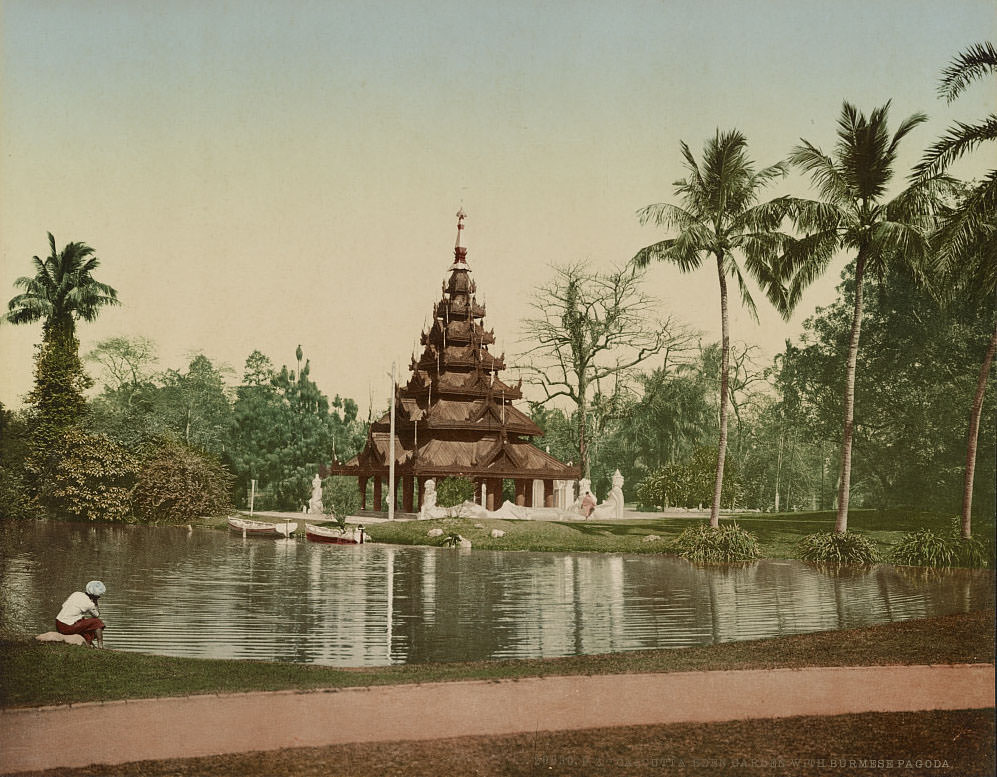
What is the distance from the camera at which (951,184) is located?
55.2 ft

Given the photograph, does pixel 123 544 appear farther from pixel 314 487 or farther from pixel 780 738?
pixel 780 738

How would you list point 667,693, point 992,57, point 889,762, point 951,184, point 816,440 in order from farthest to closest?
point 816,440, point 951,184, point 992,57, point 667,693, point 889,762

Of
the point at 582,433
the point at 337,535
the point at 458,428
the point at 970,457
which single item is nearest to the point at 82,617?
the point at 337,535

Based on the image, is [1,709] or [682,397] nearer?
[1,709]

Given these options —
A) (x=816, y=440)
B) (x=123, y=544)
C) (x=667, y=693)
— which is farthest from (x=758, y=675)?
(x=816, y=440)

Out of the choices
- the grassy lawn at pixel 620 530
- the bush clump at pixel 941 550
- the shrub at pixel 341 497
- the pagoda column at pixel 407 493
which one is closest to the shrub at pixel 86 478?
the grassy lawn at pixel 620 530

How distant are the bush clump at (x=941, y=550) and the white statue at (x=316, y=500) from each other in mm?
19998

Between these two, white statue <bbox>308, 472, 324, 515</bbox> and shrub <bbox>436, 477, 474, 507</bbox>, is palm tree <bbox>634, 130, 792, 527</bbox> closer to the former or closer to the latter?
shrub <bbox>436, 477, 474, 507</bbox>

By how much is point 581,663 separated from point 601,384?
682 inches

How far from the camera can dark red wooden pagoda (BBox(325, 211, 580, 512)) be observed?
99.5ft

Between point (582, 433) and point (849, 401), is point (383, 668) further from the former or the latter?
point (582, 433)

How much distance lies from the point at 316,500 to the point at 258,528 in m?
5.41

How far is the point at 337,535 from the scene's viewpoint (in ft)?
89.0

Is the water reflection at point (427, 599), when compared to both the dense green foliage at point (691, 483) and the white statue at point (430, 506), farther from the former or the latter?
the dense green foliage at point (691, 483)
